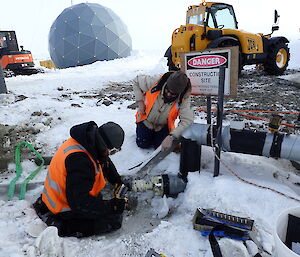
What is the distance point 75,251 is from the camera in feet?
6.18

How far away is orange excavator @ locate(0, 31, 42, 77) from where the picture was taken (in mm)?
14070

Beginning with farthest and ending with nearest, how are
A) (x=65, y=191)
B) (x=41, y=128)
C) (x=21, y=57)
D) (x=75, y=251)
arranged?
(x=21, y=57), (x=41, y=128), (x=65, y=191), (x=75, y=251)

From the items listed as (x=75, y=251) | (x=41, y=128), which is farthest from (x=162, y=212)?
(x=41, y=128)

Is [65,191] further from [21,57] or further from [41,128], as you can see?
[21,57]

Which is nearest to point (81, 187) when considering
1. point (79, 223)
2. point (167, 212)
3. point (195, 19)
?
point (79, 223)

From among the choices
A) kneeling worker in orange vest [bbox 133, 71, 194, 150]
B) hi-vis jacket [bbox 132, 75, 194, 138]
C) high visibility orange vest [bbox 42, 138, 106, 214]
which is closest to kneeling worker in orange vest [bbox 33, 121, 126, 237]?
high visibility orange vest [bbox 42, 138, 106, 214]

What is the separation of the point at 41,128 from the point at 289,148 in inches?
152

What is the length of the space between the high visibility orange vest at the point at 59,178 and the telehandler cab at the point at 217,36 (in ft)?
19.0

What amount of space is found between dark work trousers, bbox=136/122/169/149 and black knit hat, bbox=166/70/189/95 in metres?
0.93

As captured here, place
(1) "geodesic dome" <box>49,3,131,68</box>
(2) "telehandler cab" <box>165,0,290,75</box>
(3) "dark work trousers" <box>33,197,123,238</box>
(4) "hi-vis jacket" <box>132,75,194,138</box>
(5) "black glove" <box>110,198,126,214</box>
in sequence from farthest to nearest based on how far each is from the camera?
(1) "geodesic dome" <box>49,3,131,68</box>, (2) "telehandler cab" <box>165,0,290,75</box>, (4) "hi-vis jacket" <box>132,75,194,138</box>, (5) "black glove" <box>110,198,126,214</box>, (3) "dark work trousers" <box>33,197,123,238</box>

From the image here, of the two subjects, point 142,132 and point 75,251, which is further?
point 142,132

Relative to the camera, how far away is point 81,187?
2043 millimetres

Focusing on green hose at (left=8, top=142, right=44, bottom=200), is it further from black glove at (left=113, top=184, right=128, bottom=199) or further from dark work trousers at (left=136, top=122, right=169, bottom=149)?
dark work trousers at (left=136, top=122, right=169, bottom=149)

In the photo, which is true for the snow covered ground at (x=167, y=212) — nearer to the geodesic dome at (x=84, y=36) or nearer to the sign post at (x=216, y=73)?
the sign post at (x=216, y=73)
